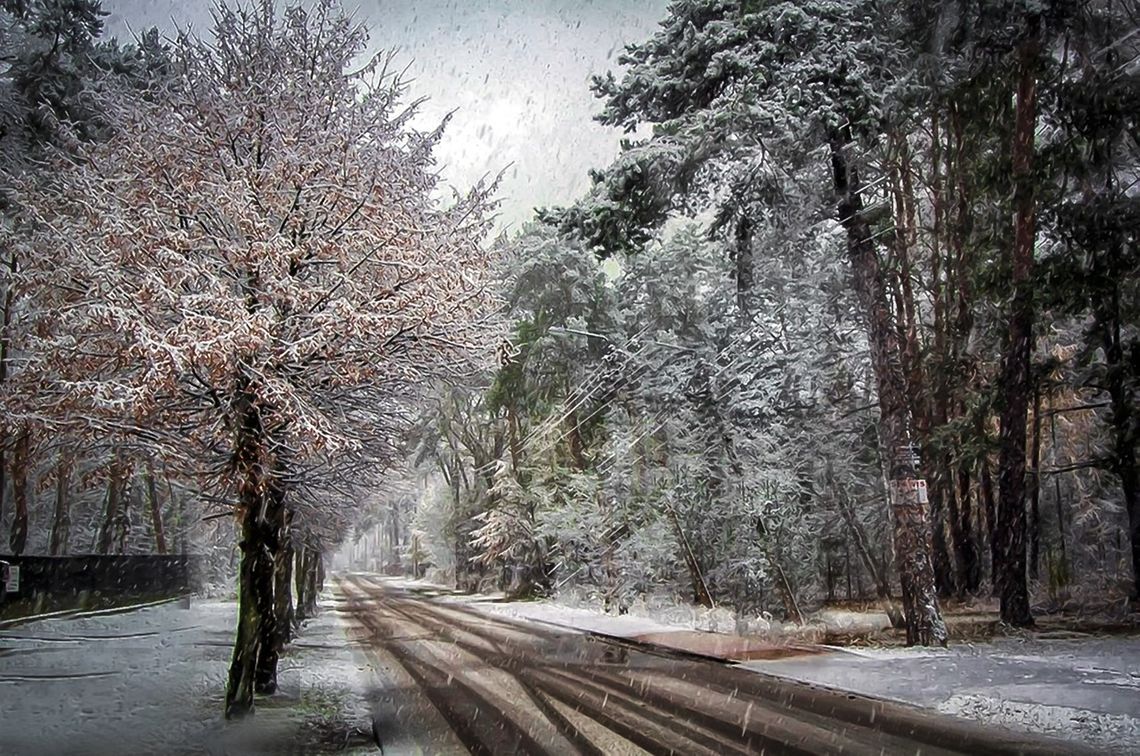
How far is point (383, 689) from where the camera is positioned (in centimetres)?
1172

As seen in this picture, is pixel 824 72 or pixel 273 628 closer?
pixel 273 628

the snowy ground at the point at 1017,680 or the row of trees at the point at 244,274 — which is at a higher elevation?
the row of trees at the point at 244,274

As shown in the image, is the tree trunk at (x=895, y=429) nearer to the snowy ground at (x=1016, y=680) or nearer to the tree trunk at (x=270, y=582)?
the snowy ground at (x=1016, y=680)

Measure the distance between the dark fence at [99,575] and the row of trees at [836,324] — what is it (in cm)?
1036

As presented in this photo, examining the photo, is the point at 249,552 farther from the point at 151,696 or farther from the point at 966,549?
the point at 966,549

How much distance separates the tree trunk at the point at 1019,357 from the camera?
1344 cm

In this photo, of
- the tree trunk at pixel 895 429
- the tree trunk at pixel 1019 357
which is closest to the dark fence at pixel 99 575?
the tree trunk at pixel 895 429

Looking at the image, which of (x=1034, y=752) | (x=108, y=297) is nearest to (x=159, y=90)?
(x=108, y=297)

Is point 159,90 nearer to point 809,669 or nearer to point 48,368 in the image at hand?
point 48,368

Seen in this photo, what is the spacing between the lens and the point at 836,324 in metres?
22.3

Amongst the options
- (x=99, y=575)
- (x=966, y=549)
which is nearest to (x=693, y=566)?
(x=966, y=549)

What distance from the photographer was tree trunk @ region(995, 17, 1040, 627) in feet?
44.1

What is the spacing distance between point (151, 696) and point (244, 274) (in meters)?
5.50

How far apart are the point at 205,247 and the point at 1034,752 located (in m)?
8.51
